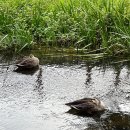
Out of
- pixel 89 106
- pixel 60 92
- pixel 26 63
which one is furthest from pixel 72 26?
pixel 89 106

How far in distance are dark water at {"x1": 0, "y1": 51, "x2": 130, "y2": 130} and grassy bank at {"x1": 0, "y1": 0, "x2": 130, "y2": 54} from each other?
538 millimetres

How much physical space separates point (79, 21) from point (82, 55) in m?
1.12

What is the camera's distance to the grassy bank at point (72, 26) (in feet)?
26.8

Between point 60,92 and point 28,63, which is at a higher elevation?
point 28,63

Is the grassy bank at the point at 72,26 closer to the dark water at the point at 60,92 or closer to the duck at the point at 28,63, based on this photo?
the dark water at the point at 60,92

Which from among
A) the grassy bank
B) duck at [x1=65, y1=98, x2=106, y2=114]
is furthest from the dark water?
the grassy bank

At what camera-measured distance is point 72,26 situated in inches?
356

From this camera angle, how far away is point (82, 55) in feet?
26.3

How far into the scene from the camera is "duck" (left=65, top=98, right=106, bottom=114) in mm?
5391

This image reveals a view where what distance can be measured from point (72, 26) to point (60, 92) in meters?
3.16

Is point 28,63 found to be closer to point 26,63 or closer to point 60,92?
point 26,63

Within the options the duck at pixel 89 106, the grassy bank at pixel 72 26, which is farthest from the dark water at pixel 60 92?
the grassy bank at pixel 72 26

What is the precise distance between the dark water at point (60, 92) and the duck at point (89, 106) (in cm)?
10

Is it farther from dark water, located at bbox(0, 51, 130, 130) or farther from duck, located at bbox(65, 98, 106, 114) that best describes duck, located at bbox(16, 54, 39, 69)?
duck, located at bbox(65, 98, 106, 114)
